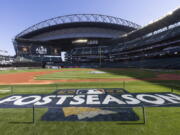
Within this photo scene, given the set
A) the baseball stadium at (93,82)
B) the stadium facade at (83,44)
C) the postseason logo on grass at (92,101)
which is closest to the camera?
the baseball stadium at (93,82)

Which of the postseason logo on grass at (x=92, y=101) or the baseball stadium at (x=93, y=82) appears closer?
the baseball stadium at (x=93, y=82)

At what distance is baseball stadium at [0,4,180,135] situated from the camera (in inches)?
197

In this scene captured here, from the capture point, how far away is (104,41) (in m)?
105

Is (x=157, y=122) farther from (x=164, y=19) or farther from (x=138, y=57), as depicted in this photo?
(x=138, y=57)

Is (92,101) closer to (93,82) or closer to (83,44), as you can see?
(93,82)

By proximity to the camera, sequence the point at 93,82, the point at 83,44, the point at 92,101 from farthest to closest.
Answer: the point at 83,44
the point at 93,82
the point at 92,101

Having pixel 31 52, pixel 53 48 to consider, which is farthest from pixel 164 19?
pixel 31 52

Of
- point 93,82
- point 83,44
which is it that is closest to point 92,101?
point 93,82

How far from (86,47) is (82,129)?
110114 millimetres

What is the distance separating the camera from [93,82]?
54.2 feet

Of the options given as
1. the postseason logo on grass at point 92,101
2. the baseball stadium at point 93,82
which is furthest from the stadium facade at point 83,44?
the postseason logo on grass at point 92,101

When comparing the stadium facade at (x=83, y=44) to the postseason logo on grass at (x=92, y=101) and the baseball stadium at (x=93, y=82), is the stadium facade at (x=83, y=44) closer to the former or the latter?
the baseball stadium at (x=93, y=82)

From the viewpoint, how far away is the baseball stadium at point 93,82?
4992mm

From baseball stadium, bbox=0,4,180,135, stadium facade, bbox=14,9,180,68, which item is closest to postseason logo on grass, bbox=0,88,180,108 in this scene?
baseball stadium, bbox=0,4,180,135
